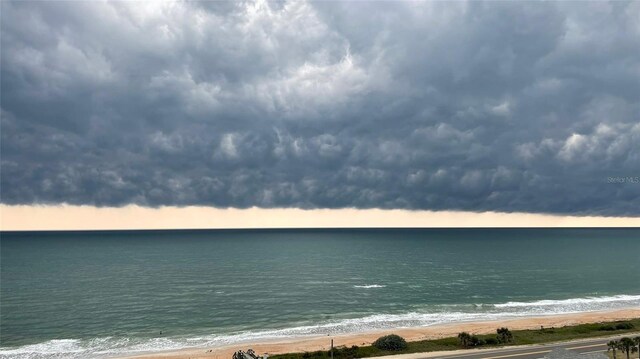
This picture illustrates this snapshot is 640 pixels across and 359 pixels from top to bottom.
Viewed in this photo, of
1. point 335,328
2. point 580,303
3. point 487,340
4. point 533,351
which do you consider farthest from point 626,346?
point 580,303

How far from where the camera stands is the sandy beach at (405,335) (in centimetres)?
5856

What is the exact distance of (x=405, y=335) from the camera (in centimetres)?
6544

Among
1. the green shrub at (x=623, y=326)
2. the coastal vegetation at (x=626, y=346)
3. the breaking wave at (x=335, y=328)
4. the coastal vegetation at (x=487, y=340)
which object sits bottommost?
the breaking wave at (x=335, y=328)

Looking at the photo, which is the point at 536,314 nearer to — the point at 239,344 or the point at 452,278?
the point at 452,278

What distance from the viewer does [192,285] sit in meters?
117

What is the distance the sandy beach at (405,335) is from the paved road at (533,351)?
370 inches

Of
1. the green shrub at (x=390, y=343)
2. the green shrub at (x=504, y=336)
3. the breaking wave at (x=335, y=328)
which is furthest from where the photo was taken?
the breaking wave at (x=335, y=328)

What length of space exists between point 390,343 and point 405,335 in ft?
28.9

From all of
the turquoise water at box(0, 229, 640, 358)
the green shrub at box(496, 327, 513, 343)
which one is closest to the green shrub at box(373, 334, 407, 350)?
Answer: the turquoise water at box(0, 229, 640, 358)

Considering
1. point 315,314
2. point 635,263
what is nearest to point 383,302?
point 315,314

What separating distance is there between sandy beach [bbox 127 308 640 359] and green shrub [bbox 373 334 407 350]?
3.24 meters

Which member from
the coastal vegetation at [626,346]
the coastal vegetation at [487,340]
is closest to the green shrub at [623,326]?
the coastal vegetation at [487,340]

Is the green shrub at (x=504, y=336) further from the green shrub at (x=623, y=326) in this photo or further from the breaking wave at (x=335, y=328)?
the green shrub at (x=623, y=326)

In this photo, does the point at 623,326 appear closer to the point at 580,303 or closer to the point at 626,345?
the point at 626,345
